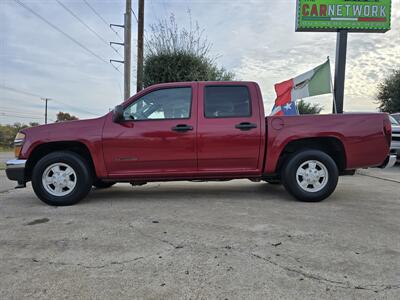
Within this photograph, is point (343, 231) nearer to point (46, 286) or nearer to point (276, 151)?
point (276, 151)

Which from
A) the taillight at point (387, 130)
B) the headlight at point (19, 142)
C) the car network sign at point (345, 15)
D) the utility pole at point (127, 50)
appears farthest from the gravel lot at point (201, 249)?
the car network sign at point (345, 15)

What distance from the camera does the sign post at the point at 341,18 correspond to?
12414mm

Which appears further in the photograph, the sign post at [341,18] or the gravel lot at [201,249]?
the sign post at [341,18]

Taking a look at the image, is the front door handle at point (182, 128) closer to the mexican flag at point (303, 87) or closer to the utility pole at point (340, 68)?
the mexican flag at point (303, 87)

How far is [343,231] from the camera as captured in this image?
11.5 ft

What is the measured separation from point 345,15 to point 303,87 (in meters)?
4.74

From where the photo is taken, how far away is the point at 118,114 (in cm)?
468

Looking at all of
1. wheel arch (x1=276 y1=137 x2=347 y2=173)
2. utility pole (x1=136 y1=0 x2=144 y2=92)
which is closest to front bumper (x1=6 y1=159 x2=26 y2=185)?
wheel arch (x1=276 y1=137 x2=347 y2=173)

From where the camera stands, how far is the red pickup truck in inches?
185

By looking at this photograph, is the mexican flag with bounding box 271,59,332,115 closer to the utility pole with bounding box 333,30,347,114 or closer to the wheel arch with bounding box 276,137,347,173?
the utility pole with bounding box 333,30,347,114

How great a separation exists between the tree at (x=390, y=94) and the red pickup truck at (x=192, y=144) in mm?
22087

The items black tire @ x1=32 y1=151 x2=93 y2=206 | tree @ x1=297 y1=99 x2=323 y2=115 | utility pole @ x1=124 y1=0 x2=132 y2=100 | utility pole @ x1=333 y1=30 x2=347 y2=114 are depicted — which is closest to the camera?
black tire @ x1=32 y1=151 x2=93 y2=206

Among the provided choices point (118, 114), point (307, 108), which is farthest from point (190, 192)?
point (307, 108)

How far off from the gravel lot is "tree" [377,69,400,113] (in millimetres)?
22124
